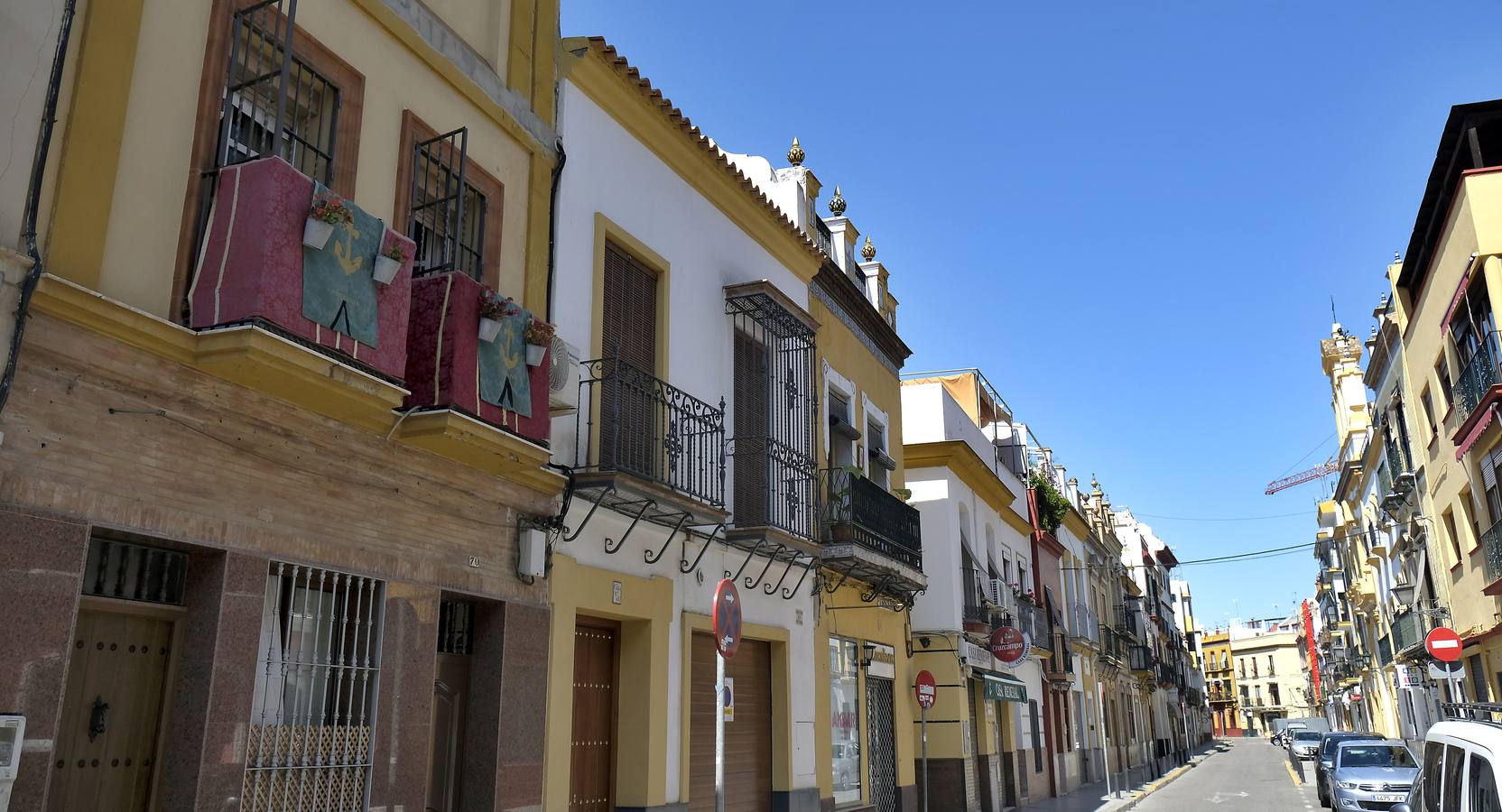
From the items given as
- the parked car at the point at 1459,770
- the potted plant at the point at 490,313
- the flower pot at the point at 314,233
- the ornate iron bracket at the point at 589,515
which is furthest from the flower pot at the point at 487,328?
the parked car at the point at 1459,770

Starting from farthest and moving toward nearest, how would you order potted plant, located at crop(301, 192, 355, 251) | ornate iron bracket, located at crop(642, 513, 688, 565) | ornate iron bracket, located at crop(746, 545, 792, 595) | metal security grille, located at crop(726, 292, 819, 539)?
metal security grille, located at crop(726, 292, 819, 539) < ornate iron bracket, located at crop(746, 545, 792, 595) < ornate iron bracket, located at crop(642, 513, 688, 565) < potted plant, located at crop(301, 192, 355, 251)

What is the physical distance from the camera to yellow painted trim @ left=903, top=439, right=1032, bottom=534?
71.9ft

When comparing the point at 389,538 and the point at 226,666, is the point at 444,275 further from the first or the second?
the point at 226,666

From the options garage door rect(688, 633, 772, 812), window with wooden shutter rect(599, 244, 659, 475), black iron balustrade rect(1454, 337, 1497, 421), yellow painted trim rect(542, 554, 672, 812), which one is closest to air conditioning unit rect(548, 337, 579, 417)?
window with wooden shutter rect(599, 244, 659, 475)

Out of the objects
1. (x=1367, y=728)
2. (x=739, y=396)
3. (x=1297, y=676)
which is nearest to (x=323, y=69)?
(x=739, y=396)

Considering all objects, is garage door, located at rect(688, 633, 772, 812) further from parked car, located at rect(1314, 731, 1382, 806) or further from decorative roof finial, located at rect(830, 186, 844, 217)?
parked car, located at rect(1314, 731, 1382, 806)

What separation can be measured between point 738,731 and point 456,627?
464 cm

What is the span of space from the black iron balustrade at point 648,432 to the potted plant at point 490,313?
133cm

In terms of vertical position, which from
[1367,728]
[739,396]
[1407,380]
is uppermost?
[1407,380]

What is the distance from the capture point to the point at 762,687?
12750 mm

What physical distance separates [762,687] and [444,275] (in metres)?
7.00

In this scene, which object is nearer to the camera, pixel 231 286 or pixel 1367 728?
pixel 231 286

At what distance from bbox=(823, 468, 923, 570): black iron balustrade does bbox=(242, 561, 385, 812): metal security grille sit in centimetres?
745

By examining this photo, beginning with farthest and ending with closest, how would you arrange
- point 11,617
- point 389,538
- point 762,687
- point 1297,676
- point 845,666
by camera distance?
point 1297,676
point 845,666
point 762,687
point 389,538
point 11,617
